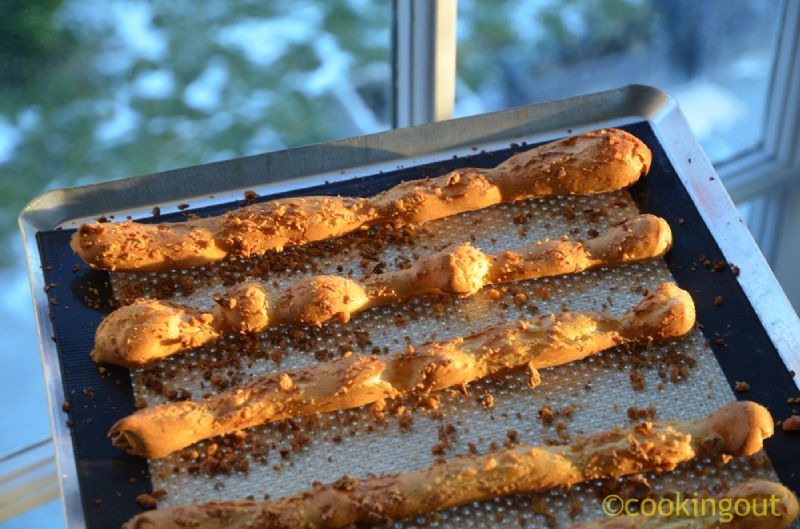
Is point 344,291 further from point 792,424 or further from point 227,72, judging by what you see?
point 227,72

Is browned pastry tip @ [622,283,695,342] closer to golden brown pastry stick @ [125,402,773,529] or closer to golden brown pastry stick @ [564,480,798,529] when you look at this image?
golden brown pastry stick @ [125,402,773,529]

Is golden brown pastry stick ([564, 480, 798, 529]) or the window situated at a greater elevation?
the window

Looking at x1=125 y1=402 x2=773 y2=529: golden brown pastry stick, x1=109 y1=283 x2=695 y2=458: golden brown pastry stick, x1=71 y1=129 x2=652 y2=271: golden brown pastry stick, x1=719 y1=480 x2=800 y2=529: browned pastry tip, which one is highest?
x1=71 y1=129 x2=652 y2=271: golden brown pastry stick

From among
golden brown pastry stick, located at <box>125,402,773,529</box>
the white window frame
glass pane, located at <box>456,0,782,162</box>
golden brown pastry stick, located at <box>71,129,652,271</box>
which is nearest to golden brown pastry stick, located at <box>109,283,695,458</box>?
golden brown pastry stick, located at <box>125,402,773,529</box>

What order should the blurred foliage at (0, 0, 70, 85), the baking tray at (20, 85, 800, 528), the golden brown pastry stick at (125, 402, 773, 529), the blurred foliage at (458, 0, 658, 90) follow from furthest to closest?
the blurred foliage at (458, 0, 658, 90), the blurred foliage at (0, 0, 70, 85), the baking tray at (20, 85, 800, 528), the golden brown pastry stick at (125, 402, 773, 529)

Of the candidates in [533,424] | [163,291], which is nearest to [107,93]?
[163,291]
